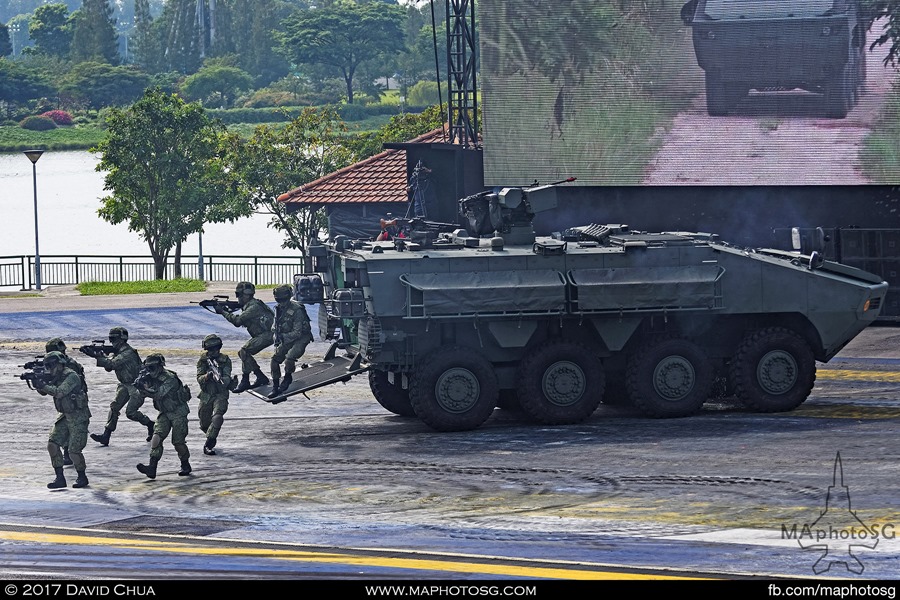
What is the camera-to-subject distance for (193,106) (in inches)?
1706

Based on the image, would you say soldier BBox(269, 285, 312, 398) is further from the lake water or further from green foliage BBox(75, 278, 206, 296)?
the lake water

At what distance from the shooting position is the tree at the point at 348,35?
5192 inches

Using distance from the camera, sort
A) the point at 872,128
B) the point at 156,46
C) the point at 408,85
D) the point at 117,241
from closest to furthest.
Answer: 1. the point at 872,128
2. the point at 117,241
3. the point at 408,85
4. the point at 156,46

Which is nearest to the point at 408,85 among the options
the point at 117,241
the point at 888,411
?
the point at 117,241

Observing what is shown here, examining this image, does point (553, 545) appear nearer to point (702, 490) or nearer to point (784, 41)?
point (702, 490)

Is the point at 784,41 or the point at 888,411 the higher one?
the point at 784,41

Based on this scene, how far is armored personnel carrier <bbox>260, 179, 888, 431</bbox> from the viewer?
18.1 meters

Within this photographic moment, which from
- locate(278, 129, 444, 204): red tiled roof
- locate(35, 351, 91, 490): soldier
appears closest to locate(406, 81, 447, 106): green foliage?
locate(278, 129, 444, 204): red tiled roof

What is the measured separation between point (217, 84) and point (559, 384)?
121395 mm

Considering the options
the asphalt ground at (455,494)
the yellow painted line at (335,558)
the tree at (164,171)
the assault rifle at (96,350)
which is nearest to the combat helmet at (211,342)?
the asphalt ground at (455,494)

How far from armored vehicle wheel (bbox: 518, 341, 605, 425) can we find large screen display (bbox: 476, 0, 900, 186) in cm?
1223

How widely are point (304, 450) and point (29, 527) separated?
14.9ft

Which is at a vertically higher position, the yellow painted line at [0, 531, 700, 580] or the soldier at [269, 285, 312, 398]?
the soldier at [269, 285, 312, 398]

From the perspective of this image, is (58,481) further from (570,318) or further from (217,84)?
(217,84)
